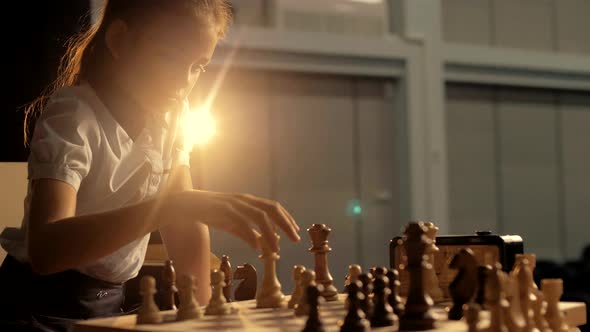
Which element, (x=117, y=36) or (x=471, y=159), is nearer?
(x=117, y=36)

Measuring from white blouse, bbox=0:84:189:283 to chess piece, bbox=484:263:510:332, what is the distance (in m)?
0.58

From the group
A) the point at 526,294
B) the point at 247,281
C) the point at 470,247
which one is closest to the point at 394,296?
the point at 526,294

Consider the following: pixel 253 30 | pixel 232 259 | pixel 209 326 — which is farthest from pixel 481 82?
pixel 209 326

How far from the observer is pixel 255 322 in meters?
0.97

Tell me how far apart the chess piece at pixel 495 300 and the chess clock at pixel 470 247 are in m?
0.40

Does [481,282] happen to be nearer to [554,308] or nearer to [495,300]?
[495,300]

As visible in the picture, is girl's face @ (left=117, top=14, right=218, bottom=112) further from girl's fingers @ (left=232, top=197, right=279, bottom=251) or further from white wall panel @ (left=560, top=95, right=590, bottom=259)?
white wall panel @ (left=560, top=95, right=590, bottom=259)

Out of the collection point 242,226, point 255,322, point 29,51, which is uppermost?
point 29,51

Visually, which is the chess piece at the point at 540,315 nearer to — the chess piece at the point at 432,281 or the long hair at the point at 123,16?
the chess piece at the point at 432,281

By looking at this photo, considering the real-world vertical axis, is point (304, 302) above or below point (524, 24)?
below

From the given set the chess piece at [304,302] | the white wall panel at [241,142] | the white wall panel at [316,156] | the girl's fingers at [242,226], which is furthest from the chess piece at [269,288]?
the white wall panel at [316,156]

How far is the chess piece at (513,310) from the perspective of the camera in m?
0.85

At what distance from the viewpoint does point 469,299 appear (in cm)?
91

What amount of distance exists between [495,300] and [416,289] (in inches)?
4.3
